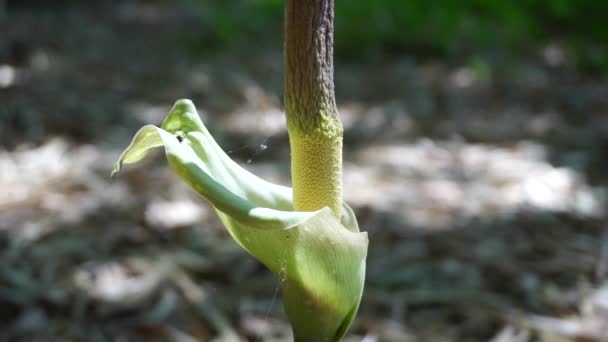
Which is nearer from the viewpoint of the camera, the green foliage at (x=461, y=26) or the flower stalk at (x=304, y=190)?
the flower stalk at (x=304, y=190)

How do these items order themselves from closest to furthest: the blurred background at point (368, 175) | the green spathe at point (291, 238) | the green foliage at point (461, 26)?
the green spathe at point (291, 238) → the blurred background at point (368, 175) → the green foliage at point (461, 26)

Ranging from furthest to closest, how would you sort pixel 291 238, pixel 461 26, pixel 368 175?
1. pixel 461 26
2. pixel 368 175
3. pixel 291 238

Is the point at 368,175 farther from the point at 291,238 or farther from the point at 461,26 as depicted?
the point at 461,26

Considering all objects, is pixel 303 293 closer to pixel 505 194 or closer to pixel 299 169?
pixel 299 169

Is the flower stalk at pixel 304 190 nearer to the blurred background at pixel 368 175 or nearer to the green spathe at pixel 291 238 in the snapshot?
the green spathe at pixel 291 238

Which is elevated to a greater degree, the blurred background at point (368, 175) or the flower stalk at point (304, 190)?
the flower stalk at point (304, 190)

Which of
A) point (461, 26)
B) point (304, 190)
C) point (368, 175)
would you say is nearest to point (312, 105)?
point (304, 190)

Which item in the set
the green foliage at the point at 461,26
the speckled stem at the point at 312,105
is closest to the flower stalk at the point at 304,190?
the speckled stem at the point at 312,105
